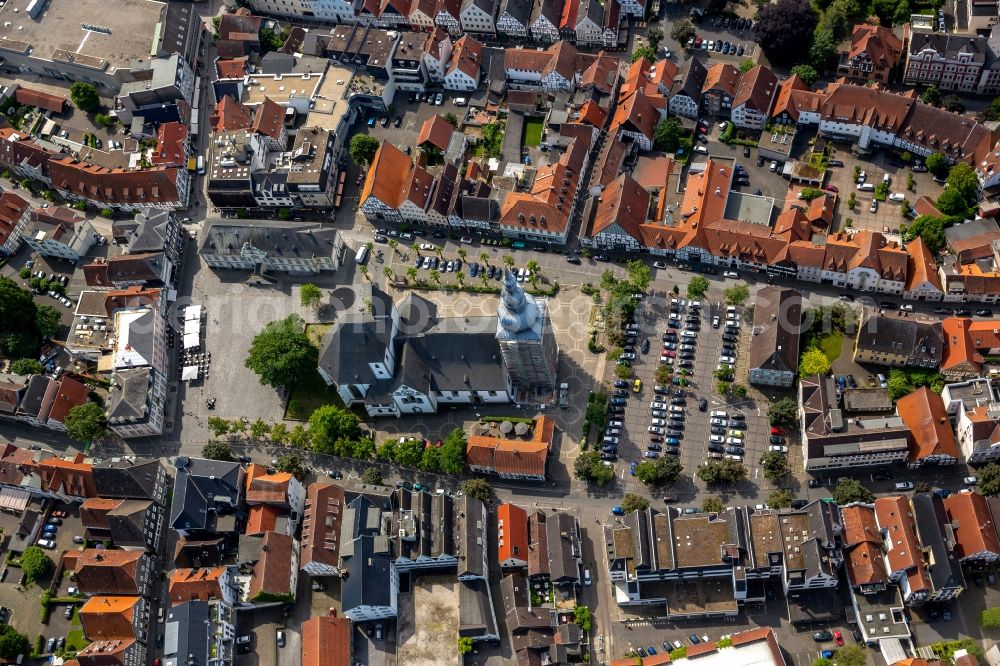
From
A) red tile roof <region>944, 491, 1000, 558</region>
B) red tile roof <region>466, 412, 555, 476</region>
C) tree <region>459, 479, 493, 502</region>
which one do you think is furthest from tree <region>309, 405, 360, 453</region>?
red tile roof <region>944, 491, 1000, 558</region>

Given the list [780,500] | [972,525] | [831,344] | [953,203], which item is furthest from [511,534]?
[953,203]

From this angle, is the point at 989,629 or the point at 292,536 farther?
the point at 292,536

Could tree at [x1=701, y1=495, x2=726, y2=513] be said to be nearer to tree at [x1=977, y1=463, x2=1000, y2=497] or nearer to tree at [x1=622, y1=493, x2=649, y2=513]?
tree at [x1=622, y1=493, x2=649, y2=513]

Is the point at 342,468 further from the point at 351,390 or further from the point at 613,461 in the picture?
the point at 613,461

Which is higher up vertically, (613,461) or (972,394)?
(972,394)

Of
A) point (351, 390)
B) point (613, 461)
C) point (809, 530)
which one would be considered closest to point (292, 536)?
point (351, 390)

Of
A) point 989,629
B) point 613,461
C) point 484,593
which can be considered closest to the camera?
point 989,629

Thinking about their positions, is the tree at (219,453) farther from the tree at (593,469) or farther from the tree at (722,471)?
the tree at (722,471)
